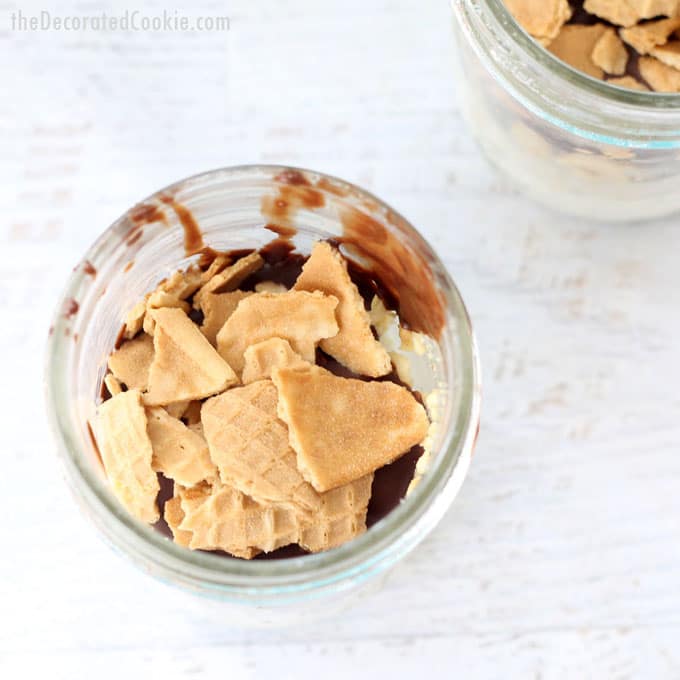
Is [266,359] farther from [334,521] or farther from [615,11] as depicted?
[615,11]

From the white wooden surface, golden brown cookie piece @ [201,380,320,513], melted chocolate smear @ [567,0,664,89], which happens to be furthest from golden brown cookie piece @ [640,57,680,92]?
golden brown cookie piece @ [201,380,320,513]

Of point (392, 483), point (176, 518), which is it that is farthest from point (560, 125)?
point (176, 518)

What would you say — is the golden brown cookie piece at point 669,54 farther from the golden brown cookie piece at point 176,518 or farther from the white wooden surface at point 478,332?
the golden brown cookie piece at point 176,518

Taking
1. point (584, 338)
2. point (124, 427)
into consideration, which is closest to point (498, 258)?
point (584, 338)

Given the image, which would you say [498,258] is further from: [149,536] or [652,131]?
[149,536]

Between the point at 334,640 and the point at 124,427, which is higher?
the point at 124,427

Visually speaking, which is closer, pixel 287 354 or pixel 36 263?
pixel 287 354

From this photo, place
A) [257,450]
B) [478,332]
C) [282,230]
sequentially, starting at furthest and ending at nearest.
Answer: [478,332], [282,230], [257,450]
